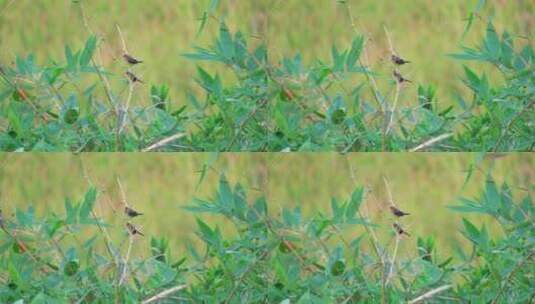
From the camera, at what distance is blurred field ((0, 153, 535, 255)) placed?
101 inches

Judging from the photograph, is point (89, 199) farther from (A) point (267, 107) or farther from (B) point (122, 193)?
(A) point (267, 107)

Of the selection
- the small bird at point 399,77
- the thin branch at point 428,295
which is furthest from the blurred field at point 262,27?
the thin branch at point 428,295

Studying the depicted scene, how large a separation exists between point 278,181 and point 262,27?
0.38m

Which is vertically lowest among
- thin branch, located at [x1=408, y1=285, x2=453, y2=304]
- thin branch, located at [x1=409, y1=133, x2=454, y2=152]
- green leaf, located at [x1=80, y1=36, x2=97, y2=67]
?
thin branch, located at [x1=408, y1=285, x2=453, y2=304]

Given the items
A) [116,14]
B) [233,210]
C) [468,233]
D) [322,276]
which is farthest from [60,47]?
[468,233]

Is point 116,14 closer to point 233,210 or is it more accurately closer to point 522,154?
point 233,210

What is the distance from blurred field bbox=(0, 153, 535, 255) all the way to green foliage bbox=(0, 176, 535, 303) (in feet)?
0.09

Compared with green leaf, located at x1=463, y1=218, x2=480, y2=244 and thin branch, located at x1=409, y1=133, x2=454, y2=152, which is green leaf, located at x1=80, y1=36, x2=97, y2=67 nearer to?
thin branch, located at x1=409, y1=133, x2=454, y2=152

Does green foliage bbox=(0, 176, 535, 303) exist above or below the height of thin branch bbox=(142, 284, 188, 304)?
above

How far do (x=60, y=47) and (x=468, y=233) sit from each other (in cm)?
112

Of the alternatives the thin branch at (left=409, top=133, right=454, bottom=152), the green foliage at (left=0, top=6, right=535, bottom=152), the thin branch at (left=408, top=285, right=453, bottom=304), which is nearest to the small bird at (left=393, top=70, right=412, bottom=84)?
the green foliage at (left=0, top=6, right=535, bottom=152)

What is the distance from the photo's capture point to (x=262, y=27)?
8.52 feet

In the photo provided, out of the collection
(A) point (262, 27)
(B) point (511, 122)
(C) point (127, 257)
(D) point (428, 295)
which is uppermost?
(A) point (262, 27)

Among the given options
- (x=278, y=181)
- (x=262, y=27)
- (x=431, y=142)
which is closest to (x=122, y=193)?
(x=278, y=181)
